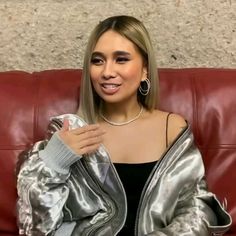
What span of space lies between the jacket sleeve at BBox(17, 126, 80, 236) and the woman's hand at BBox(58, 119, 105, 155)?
17mm

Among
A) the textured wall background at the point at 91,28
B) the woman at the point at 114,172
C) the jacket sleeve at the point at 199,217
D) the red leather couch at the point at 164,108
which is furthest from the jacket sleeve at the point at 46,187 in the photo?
the textured wall background at the point at 91,28

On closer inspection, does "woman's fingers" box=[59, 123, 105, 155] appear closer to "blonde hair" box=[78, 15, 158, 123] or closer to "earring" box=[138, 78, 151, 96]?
"blonde hair" box=[78, 15, 158, 123]

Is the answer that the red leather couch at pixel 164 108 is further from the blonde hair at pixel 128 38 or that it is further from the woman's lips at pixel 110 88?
the woman's lips at pixel 110 88

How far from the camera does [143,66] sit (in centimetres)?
141

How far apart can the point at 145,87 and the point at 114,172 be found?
297 millimetres

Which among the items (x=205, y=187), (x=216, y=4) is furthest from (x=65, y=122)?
(x=216, y=4)

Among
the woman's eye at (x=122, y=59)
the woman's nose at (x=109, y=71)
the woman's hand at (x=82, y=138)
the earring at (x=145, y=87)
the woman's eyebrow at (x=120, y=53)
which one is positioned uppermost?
the woman's eyebrow at (x=120, y=53)

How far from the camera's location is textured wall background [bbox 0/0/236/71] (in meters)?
1.70

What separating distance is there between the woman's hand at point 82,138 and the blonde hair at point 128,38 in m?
0.12

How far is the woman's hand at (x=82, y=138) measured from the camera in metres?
1.27

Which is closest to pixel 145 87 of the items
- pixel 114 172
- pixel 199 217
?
pixel 114 172

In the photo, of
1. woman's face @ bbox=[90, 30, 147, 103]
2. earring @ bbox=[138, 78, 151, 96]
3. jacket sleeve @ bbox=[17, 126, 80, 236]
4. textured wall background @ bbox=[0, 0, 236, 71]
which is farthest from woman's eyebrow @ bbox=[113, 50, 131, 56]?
textured wall background @ bbox=[0, 0, 236, 71]

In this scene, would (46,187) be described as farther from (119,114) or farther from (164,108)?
(164,108)

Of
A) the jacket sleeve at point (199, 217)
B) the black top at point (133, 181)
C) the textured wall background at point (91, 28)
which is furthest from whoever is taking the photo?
the textured wall background at point (91, 28)
